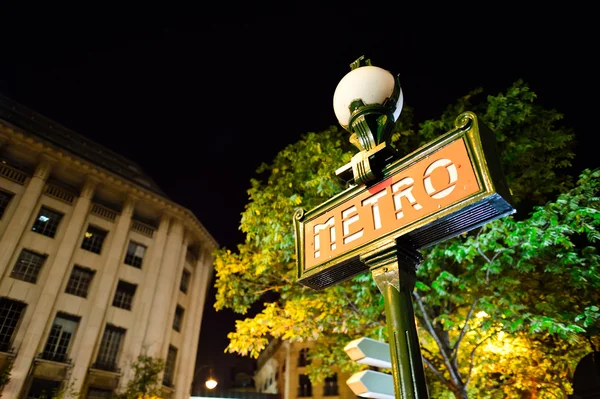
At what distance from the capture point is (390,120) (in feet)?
8.70

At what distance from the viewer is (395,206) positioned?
2.24 meters

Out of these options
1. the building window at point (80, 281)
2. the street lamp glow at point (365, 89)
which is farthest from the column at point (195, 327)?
the street lamp glow at point (365, 89)

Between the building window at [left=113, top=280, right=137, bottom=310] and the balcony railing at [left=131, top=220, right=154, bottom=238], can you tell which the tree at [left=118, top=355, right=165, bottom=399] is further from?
the balcony railing at [left=131, top=220, right=154, bottom=238]

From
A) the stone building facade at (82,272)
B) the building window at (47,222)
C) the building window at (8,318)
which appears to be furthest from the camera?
the building window at (47,222)

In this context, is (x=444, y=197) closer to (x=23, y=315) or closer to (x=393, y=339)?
(x=393, y=339)

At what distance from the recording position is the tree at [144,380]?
21961mm

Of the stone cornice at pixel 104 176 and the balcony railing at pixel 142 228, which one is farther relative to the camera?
the balcony railing at pixel 142 228

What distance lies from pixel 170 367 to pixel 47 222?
13747mm

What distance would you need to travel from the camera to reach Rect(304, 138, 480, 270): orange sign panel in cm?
201

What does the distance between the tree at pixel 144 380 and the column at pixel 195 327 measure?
13.6 ft

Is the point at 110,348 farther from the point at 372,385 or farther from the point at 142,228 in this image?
the point at 372,385

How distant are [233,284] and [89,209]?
22.4m

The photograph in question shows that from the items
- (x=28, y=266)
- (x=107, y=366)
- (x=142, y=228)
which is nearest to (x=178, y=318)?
(x=107, y=366)

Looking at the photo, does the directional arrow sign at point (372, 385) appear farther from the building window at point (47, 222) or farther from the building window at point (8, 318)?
the building window at point (47, 222)
